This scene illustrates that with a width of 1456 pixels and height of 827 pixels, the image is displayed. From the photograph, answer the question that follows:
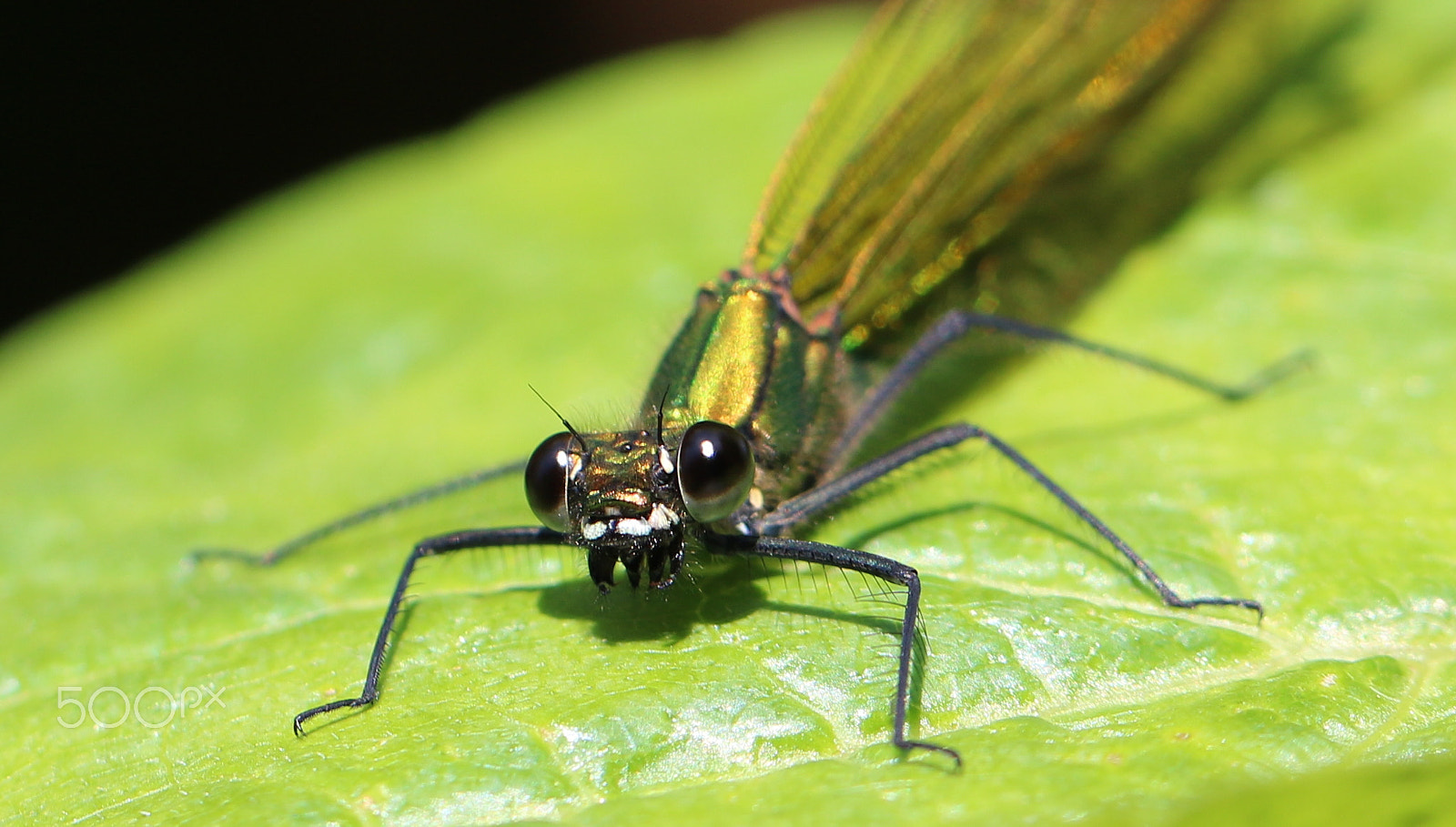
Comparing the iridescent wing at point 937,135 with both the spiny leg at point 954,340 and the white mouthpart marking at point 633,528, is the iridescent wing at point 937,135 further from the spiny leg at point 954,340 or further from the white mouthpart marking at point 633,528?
the white mouthpart marking at point 633,528

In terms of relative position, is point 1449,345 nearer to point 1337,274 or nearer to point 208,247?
point 1337,274

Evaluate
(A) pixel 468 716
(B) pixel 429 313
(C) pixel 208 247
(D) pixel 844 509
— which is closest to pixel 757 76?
(B) pixel 429 313

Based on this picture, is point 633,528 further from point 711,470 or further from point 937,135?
point 937,135
